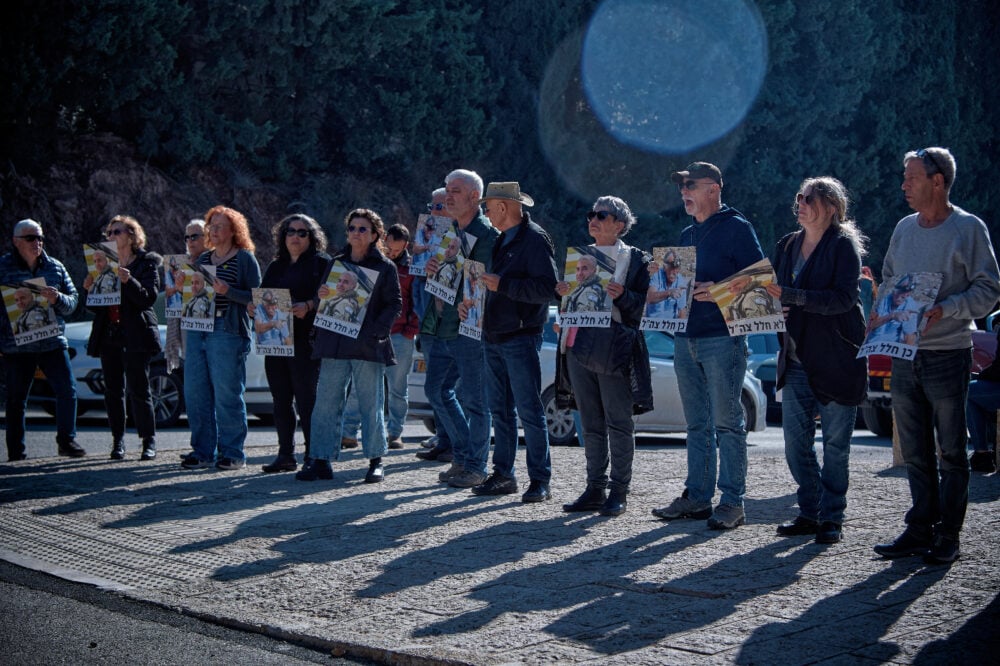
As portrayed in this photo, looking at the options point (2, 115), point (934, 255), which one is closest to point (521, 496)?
point (934, 255)

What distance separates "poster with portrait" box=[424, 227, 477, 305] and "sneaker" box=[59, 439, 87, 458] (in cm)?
412

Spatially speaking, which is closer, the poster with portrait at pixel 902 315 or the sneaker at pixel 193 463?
the poster with portrait at pixel 902 315

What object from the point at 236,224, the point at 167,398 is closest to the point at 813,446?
the point at 236,224

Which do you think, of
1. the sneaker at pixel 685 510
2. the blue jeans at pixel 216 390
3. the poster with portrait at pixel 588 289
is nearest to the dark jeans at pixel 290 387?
the blue jeans at pixel 216 390

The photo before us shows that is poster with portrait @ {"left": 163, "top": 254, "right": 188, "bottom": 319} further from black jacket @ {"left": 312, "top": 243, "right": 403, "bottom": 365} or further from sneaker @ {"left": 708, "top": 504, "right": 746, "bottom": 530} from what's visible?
sneaker @ {"left": 708, "top": 504, "right": 746, "bottom": 530}

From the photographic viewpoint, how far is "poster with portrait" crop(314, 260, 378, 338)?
9102mm

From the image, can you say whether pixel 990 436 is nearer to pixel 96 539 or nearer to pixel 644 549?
pixel 644 549

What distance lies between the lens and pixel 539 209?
93.2 feet

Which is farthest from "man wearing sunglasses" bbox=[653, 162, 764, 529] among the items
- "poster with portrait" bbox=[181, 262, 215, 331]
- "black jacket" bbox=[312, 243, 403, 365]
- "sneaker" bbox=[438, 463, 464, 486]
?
"poster with portrait" bbox=[181, 262, 215, 331]

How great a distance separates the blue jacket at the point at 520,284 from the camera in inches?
315

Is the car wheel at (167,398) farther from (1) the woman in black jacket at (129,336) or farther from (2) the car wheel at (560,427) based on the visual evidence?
(2) the car wheel at (560,427)

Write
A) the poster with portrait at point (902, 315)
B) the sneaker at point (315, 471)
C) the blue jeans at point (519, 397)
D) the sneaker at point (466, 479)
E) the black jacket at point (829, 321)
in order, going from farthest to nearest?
1. the sneaker at point (315, 471)
2. the sneaker at point (466, 479)
3. the blue jeans at point (519, 397)
4. the black jacket at point (829, 321)
5. the poster with portrait at point (902, 315)

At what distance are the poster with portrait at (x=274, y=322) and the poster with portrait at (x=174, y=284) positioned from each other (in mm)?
915

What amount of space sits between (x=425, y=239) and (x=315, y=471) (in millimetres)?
1995
